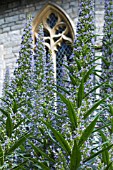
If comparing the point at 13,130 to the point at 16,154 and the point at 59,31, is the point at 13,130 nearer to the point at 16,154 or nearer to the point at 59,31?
the point at 16,154

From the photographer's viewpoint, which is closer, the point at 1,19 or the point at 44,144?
the point at 44,144

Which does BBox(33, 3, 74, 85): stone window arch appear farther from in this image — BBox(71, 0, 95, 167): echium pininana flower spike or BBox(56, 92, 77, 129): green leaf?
BBox(56, 92, 77, 129): green leaf

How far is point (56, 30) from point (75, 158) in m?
7.63

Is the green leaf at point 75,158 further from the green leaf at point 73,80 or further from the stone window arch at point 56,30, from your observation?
the stone window arch at point 56,30

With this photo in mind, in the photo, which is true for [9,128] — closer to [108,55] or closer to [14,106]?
[14,106]

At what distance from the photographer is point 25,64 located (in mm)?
1745

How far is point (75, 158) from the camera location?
1.24m

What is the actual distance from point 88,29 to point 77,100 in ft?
1.35

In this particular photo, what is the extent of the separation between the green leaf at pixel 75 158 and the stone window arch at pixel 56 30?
704cm

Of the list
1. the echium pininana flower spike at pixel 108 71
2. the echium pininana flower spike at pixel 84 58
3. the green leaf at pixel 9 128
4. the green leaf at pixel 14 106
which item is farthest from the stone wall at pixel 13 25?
the green leaf at pixel 9 128

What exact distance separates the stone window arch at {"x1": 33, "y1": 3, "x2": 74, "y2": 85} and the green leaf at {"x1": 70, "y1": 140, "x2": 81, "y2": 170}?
7044 millimetres

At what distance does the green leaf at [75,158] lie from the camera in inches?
48.3

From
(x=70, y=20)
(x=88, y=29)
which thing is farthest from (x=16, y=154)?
(x=70, y=20)

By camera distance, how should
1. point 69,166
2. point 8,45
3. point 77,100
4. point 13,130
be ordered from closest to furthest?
point 69,166
point 77,100
point 13,130
point 8,45
